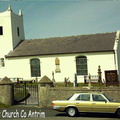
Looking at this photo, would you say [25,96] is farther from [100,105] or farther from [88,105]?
[100,105]

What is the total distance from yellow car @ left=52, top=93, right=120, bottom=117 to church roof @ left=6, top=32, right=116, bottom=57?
17.1m

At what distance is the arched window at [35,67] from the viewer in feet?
111

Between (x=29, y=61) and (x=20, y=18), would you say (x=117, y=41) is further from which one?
(x=20, y=18)

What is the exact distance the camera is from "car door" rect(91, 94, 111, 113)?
13.1m

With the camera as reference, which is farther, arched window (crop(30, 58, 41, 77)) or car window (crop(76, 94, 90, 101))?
arched window (crop(30, 58, 41, 77))

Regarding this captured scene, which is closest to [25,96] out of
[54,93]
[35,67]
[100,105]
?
[54,93]

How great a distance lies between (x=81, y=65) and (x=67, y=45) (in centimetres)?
405

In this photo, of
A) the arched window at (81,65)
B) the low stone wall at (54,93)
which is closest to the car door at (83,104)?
the low stone wall at (54,93)

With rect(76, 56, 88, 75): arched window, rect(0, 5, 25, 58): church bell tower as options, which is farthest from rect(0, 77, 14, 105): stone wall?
rect(0, 5, 25, 58): church bell tower

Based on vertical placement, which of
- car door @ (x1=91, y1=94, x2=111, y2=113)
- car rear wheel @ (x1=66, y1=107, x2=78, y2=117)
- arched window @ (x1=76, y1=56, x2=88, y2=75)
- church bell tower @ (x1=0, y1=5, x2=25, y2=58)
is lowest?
car rear wheel @ (x1=66, y1=107, x2=78, y2=117)

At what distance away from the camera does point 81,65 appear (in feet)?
104

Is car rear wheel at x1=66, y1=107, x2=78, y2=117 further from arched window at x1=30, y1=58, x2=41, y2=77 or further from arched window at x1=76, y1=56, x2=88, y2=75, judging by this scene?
arched window at x1=30, y1=58, x2=41, y2=77

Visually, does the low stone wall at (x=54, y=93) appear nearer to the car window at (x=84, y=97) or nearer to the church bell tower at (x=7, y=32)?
the car window at (x=84, y=97)

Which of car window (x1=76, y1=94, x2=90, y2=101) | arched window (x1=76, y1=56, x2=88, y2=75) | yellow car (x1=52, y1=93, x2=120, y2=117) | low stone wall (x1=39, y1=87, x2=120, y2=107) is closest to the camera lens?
yellow car (x1=52, y1=93, x2=120, y2=117)
